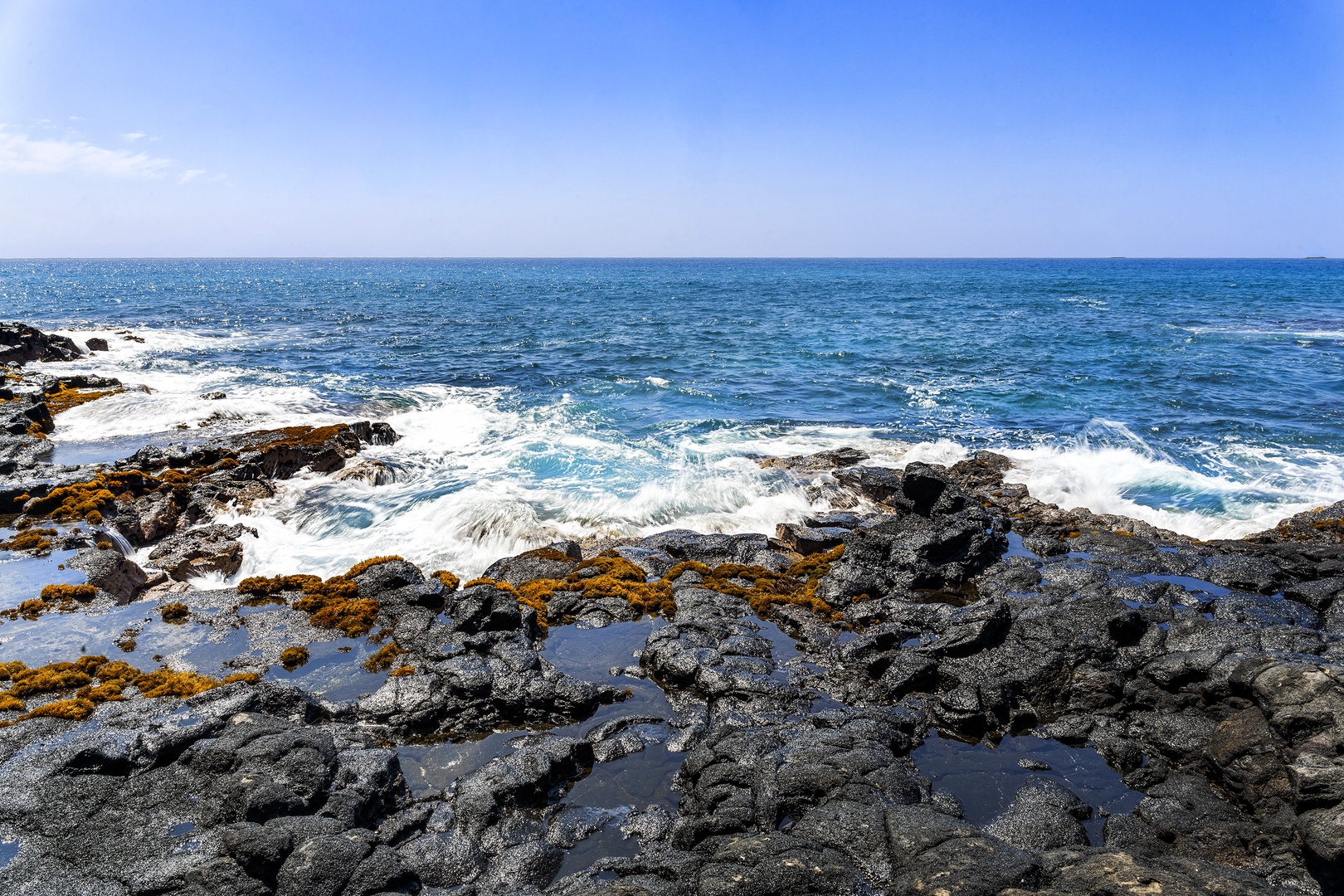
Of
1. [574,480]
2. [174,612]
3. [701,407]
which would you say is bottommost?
[174,612]

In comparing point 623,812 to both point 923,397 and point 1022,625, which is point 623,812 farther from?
point 923,397

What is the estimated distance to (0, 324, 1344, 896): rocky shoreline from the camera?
7578 millimetres

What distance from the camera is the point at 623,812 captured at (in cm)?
909

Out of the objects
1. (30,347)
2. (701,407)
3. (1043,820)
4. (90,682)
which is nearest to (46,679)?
(90,682)

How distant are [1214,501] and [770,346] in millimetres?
36545

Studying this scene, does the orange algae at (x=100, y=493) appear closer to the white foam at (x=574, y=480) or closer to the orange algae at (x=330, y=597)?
the white foam at (x=574, y=480)

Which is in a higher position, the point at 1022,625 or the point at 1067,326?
the point at 1067,326

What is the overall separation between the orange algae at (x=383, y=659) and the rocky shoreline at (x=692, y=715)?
0.25 ft

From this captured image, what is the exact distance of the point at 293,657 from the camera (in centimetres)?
1290

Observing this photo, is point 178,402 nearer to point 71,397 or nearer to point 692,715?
point 71,397

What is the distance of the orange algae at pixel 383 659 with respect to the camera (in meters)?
12.8

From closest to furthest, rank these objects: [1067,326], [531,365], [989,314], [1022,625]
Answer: [1022,625]
[531,365]
[1067,326]
[989,314]

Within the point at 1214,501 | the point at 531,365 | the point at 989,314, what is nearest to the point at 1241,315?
the point at 989,314

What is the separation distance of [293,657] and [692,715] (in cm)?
749
